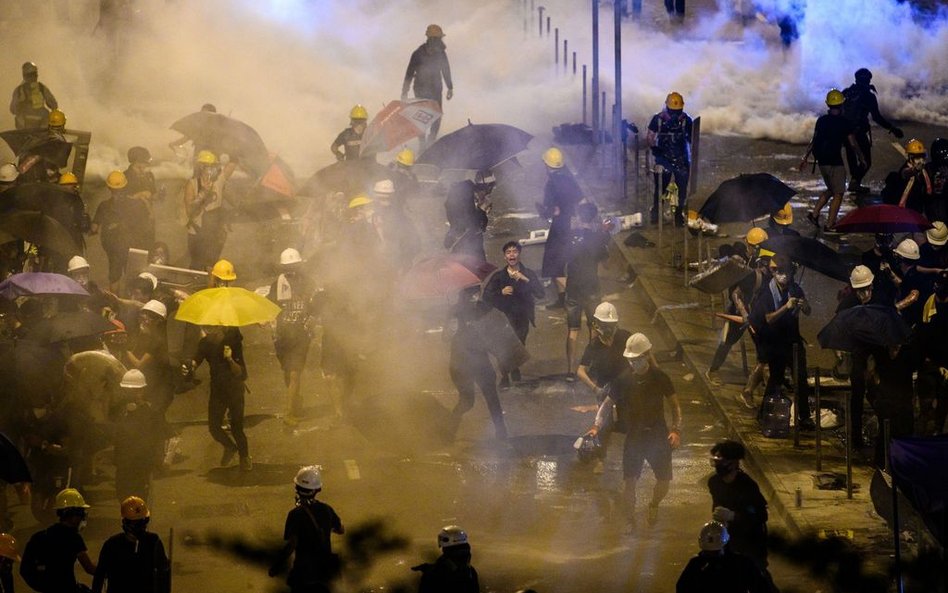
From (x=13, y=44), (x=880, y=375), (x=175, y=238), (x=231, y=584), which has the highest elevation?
(x=13, y=44)

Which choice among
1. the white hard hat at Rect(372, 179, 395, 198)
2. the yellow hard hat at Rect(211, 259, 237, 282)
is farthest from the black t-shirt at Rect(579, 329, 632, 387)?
the white hard hat at Rect(372, 179, 395, 198)

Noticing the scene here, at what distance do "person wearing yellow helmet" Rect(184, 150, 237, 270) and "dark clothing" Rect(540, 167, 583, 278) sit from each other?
387 centimetres

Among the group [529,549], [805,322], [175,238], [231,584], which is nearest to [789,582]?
[529,549]

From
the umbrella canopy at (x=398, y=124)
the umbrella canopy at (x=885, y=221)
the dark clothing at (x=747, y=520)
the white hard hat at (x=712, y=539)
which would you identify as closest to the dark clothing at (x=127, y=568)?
the white hard hat at (x=712, y=539)

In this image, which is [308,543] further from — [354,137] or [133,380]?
[354,137]

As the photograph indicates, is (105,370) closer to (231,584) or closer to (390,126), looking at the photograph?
(231,584)

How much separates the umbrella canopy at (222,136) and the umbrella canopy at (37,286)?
6149 millimetres

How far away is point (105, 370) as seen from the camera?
558 inches

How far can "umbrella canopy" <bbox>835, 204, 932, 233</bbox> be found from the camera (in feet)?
54.7

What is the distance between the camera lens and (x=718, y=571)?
1006cm

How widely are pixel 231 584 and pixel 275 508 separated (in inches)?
60.0

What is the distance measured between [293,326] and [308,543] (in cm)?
499

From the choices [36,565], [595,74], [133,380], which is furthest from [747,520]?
[595,74]

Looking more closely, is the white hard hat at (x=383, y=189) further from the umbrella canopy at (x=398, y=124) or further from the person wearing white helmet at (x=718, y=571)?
the person wearing white helmet at (x=718, y=571)
